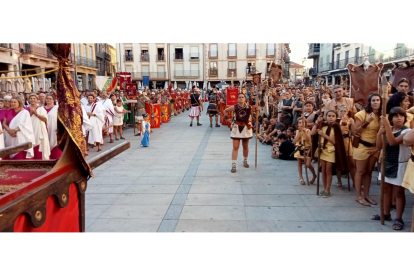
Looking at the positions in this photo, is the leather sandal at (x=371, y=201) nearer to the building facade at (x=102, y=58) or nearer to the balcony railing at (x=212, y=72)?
the building facade at (x=102, y=58)

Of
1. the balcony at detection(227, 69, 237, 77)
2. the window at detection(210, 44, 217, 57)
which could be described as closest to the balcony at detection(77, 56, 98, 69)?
the window at detection(210, 44, 217, 57)

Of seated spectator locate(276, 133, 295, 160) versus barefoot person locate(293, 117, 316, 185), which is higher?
barefoot person locate(293, 117, 316, 185)

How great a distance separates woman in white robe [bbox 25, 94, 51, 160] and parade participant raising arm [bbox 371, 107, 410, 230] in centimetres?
631

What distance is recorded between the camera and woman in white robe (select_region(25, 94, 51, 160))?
681 centimetres

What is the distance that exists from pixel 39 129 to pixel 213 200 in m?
4.16

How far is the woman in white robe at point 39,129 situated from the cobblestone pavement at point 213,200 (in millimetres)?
1196

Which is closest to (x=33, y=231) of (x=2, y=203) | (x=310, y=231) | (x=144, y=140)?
(x=2, y=203)

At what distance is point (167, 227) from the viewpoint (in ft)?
13.7

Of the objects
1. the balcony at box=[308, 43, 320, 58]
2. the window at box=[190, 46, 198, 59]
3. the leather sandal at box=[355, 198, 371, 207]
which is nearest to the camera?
the leather sandal at box=[355, 198, 371, 207]

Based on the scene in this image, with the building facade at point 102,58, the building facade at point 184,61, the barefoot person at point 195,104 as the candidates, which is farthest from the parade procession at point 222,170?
the building facade at point 184,61

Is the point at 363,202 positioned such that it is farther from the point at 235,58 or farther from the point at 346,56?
the point at 235,58

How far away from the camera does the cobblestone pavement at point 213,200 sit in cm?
423

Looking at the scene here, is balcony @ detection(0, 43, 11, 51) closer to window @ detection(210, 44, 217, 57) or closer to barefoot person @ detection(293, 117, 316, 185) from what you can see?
barefoot person @ detection(293, 117, 316, 185)

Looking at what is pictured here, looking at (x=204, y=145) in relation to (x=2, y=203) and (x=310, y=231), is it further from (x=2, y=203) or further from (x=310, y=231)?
(x=2, y=203)
